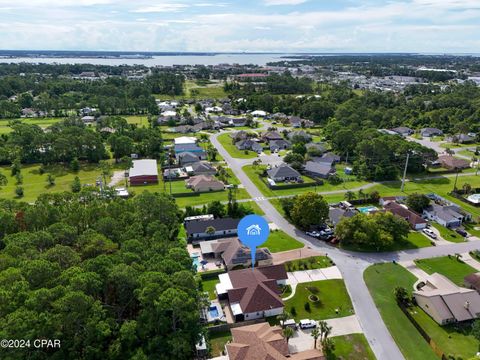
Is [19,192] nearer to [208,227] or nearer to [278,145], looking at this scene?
[208,227]

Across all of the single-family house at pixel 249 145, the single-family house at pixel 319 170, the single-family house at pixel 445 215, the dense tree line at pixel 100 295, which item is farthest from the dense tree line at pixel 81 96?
the single-family house at pixel 445 215

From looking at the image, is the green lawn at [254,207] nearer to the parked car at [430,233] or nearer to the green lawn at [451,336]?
the parked car at [430,233]

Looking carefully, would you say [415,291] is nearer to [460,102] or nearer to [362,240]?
[362,240]

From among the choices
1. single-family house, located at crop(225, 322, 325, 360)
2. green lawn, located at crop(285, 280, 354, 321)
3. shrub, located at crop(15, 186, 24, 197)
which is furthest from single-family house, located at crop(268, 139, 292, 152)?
single-family house, located at crop(225, 322, 325, 360)

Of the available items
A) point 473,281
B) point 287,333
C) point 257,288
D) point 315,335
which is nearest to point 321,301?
point 257,288

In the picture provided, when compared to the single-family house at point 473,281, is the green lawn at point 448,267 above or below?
below
